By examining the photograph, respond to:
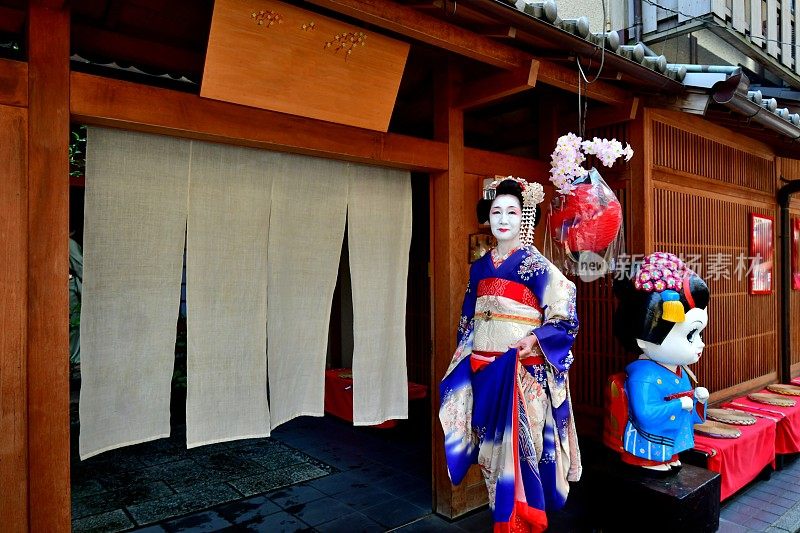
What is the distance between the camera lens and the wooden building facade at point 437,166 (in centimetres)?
274

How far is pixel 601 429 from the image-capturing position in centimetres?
540

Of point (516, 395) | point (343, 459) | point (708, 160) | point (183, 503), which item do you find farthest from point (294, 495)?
point (708, 160)

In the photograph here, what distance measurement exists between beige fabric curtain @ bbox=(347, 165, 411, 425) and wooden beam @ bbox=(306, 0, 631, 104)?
123 cm

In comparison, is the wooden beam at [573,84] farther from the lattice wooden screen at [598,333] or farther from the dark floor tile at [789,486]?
the dark floor tile at [789,486]

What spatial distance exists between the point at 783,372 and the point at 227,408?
7932 mm

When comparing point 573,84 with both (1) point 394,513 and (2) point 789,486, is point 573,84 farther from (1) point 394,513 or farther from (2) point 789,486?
(2) point 789,486

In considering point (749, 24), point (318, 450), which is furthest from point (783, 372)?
point (318, 450)

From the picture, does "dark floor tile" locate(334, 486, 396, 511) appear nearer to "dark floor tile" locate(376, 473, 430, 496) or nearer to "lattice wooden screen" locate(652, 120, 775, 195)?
"dark floor tile" locate(376, 473, 430, 496)

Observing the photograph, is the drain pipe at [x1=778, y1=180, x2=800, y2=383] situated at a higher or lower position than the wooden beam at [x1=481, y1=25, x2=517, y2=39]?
lower

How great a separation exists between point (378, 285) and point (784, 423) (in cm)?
507

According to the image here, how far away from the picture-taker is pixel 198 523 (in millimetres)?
4719

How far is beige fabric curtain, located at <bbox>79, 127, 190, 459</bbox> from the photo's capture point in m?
3.28

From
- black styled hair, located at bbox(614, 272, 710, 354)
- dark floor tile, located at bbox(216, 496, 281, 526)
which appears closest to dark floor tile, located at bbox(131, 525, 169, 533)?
dark floor tile, located at bbox(216, 496, 281, 526)

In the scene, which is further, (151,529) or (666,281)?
(151,529)
